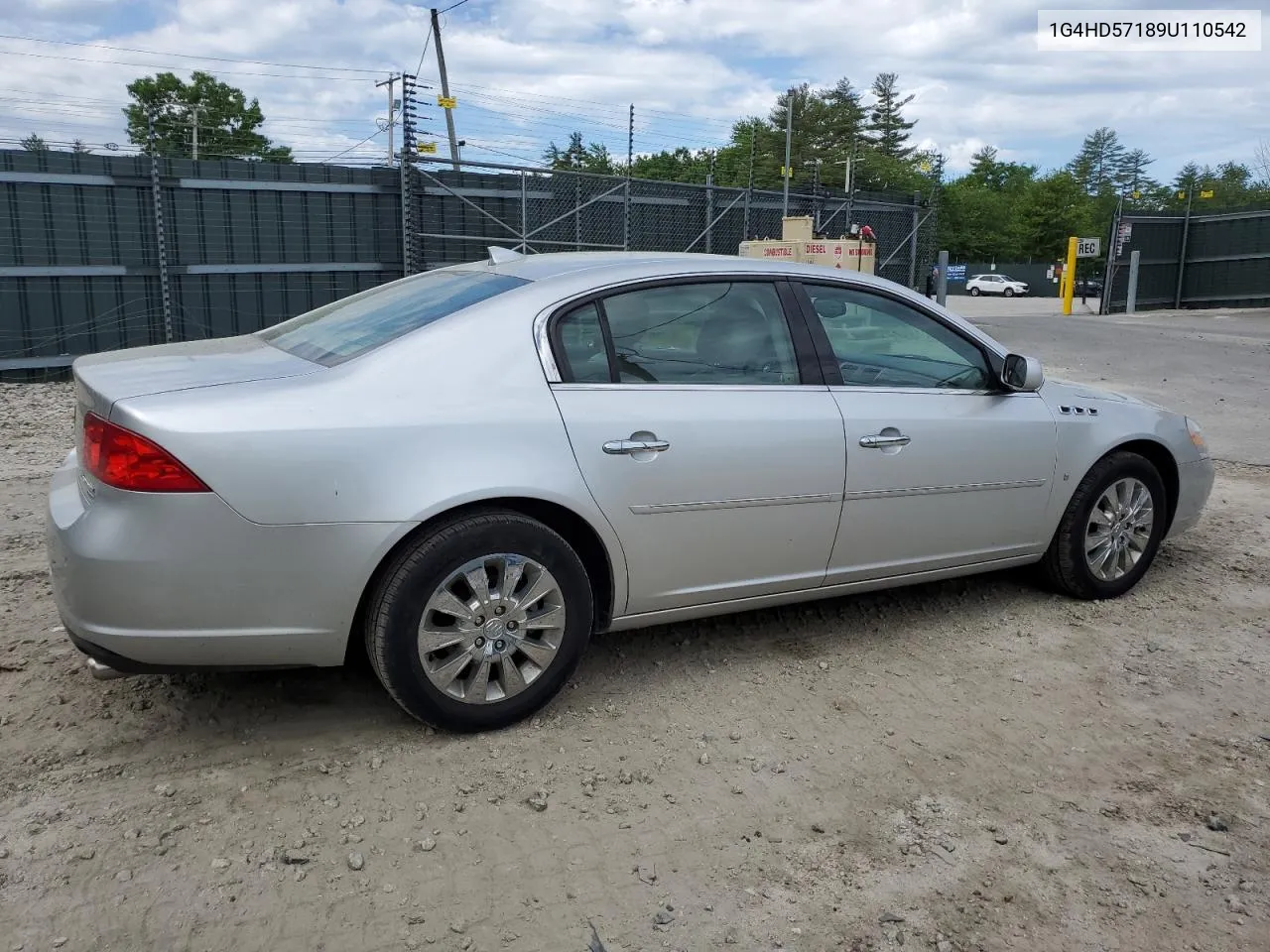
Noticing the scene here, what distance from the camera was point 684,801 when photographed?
3121mm

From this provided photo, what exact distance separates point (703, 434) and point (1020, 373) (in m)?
1.54

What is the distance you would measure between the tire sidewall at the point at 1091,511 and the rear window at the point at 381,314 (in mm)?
2701

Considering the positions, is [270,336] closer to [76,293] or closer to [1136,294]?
[76,293]

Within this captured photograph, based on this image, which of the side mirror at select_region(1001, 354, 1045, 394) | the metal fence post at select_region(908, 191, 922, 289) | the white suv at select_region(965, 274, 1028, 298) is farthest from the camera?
the white suv at select_region(965, 274, 1028, 298)

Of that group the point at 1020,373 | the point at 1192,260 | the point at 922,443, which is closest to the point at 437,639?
the point at 922,443

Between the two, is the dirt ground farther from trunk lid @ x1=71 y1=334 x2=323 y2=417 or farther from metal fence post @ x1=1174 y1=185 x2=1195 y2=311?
metal fence post @ x1=1174 y1=185 x2=1195 y2=311

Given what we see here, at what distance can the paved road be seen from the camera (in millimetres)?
9820

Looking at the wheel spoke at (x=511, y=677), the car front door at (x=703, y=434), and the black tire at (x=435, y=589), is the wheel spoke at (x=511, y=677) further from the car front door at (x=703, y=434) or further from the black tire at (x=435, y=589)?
the car front door at (x=703, y=434)

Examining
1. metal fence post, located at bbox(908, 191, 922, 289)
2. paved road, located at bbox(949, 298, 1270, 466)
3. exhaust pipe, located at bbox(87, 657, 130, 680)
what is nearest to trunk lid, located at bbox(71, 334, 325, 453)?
exhaust pipe, located at bbox(87, 657, 130, 680)

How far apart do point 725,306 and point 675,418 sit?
22.5 inches

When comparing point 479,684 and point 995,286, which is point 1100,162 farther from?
point 479,684

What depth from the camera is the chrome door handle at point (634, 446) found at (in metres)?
3.49

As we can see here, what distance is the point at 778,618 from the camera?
182 inches

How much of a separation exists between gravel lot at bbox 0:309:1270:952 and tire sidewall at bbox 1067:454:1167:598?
0.34 meters
